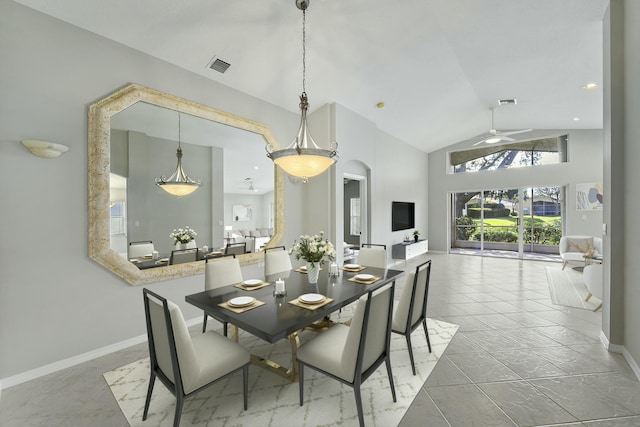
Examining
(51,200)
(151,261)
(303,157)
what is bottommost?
(151,261)

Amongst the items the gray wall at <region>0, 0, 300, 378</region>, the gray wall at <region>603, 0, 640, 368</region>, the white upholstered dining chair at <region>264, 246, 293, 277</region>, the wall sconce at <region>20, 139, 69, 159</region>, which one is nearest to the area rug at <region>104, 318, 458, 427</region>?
the gray wall at <region>0, 0, 300, 378</region>

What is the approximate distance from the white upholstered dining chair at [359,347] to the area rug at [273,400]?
0.12 m

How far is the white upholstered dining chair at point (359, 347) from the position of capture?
1.59 m

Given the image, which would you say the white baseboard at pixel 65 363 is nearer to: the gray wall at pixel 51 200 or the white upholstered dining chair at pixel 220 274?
the gray wall at pixel 51 200

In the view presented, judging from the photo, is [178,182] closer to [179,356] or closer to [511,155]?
[179,356]

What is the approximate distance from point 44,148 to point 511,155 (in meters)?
9.79

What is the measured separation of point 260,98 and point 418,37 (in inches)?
92.1

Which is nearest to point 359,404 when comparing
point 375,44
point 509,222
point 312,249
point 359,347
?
point 359,347

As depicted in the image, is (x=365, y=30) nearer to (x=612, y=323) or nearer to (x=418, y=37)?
(x=418, y=37)

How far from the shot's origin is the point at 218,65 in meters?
3.25

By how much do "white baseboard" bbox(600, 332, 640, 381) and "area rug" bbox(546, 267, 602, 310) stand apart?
1354 millimetres

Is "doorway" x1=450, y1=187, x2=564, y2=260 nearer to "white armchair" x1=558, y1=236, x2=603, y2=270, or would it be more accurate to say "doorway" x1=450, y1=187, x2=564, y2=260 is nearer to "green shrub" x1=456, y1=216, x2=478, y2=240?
"green shrub" x1=456, y1=216, x2=478, y2=240

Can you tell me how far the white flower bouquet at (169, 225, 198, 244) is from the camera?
3.25 metres

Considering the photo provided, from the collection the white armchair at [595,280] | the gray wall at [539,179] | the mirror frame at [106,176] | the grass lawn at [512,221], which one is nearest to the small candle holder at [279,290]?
the mirror frame at [106,176]
